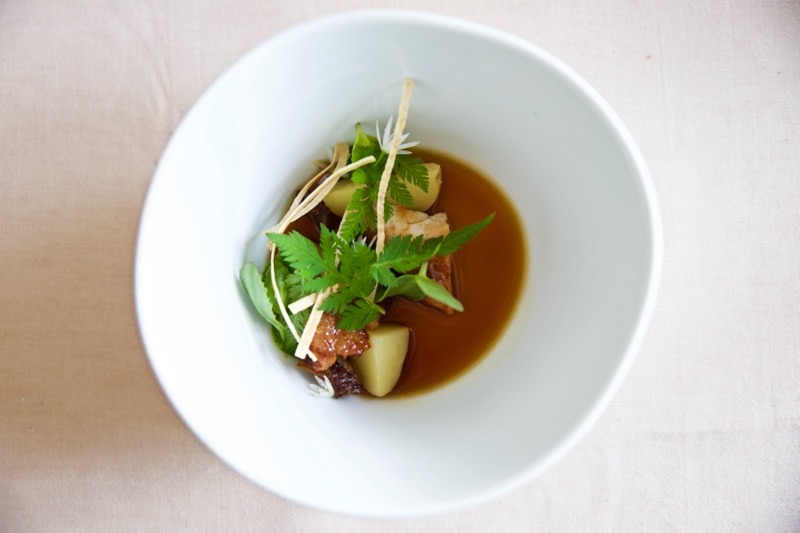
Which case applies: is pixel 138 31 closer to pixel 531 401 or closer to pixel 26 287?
pixel 26 287

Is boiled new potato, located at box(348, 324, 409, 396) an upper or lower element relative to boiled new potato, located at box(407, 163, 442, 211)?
lower

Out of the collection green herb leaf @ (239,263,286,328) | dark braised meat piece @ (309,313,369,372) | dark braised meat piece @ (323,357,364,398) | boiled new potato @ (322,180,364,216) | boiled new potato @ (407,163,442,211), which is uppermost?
boiled new potato @ (407,163,442,211)

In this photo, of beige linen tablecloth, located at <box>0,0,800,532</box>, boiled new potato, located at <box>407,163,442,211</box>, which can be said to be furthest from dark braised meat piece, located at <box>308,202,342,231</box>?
beige linen tablecloth, located at <box>0,0,800,532</box>

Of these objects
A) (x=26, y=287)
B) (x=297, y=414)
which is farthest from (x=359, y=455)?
(x=26, y=287)

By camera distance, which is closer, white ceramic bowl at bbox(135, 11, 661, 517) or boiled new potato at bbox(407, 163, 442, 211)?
white ceramic bowl at bbox(135, 11, 661, 517)

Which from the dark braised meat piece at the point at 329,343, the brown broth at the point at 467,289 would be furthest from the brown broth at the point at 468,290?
the dark braised meat piece at the point at 329,343

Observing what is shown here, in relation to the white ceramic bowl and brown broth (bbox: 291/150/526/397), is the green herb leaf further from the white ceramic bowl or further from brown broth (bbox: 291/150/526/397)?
brown broth (bbox: 291/150/526/397)

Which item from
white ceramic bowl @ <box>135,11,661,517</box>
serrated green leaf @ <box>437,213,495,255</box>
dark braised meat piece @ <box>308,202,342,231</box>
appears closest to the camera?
white ceramic bowl @ <box>135,11,661,517</box>
